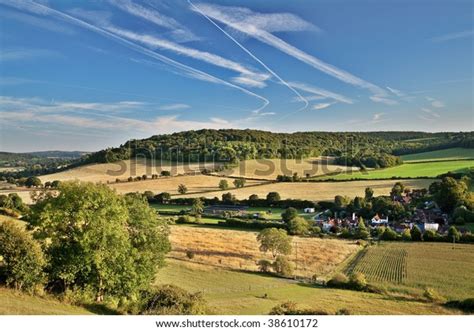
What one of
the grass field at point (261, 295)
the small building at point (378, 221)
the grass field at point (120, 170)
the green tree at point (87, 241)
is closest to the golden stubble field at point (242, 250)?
the grass field at point (261, 295)

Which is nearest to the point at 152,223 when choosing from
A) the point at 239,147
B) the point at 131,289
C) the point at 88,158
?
the point at 131,289

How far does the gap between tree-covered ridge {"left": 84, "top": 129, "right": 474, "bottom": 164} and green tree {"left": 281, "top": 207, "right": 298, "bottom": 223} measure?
2.33 metres

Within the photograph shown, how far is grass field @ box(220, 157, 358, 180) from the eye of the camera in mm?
12793

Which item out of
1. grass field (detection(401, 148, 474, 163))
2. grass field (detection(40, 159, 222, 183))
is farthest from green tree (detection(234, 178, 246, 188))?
grass field (detection(401, 148, 474, 163))

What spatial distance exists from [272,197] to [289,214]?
111cm

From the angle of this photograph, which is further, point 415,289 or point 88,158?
point 88,158

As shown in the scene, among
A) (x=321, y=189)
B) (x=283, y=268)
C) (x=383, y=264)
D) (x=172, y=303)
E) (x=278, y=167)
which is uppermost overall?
(x=278, y=167)

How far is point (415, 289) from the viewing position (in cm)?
743

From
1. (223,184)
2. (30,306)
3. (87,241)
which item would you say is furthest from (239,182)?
(30,306)

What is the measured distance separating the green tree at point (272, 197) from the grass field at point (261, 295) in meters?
6.52

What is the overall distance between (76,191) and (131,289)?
66.3 inches

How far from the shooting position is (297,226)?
44.9ft

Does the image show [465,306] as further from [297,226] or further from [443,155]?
[443,155]
